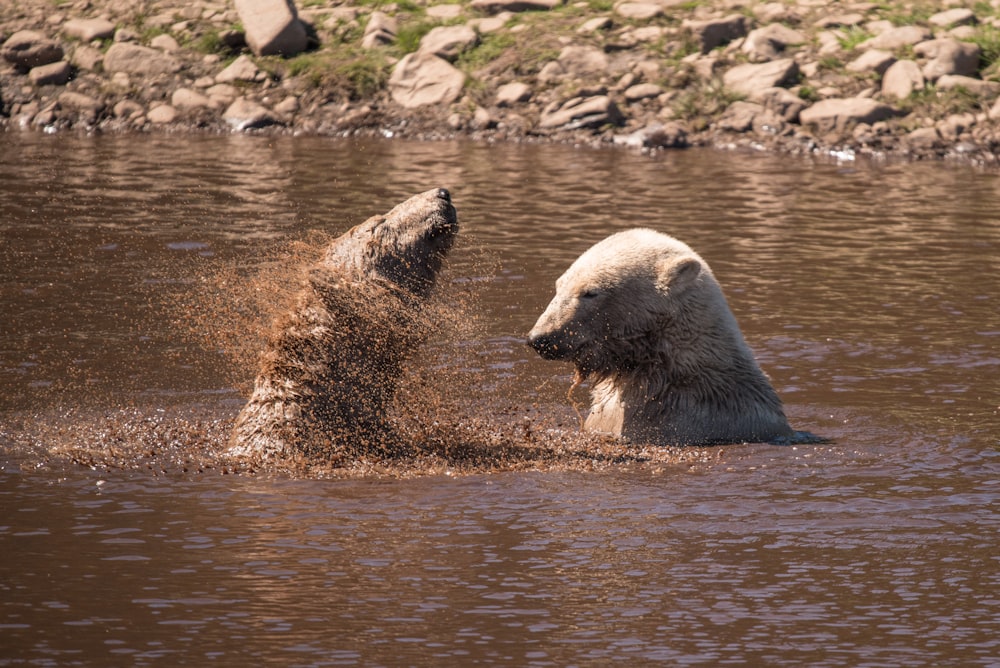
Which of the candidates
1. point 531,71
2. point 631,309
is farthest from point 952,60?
point 631,309

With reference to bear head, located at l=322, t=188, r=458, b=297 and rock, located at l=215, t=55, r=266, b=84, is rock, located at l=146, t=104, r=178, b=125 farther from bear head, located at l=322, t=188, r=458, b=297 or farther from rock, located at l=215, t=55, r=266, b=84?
bear head, located at l=322, t=188, r=458, b=297

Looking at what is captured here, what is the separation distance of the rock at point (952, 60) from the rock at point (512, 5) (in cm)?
611

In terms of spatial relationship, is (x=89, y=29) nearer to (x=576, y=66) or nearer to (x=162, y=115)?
(x=162, y=115)

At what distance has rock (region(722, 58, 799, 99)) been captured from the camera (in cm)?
2050

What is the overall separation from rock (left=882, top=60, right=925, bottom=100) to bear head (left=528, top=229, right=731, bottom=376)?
1308 centimetres

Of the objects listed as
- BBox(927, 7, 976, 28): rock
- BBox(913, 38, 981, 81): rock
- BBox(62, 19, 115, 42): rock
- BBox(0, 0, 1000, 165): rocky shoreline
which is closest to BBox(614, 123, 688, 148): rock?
BBox(0, 0, 1000, 165): rocky shoreline

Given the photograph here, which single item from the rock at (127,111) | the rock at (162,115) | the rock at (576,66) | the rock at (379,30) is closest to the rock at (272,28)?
the rock at (379,30)

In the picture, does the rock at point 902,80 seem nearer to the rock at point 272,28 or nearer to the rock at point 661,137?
the rock at point 661,137

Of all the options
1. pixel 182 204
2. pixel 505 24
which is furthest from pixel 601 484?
pixel 505 24

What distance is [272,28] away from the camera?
2305 cm

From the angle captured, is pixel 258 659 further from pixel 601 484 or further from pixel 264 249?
pixel 264 249

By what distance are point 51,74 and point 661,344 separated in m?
17.7

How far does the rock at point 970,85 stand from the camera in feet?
64.7

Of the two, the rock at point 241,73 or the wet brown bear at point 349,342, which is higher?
the wet brown bear at point 349,342
